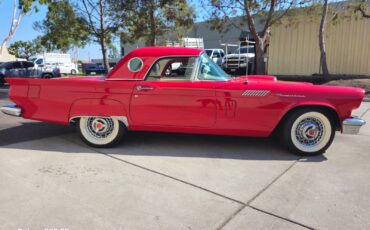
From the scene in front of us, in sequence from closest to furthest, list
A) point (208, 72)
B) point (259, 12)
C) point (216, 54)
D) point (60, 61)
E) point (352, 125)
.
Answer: point (352, 125) → point (208, 72) → point (259, 12) → point (216, 54) → point (60, 61)

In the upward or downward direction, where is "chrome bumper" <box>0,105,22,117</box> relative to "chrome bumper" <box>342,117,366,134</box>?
upward

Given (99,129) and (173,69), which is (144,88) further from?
(99,129)

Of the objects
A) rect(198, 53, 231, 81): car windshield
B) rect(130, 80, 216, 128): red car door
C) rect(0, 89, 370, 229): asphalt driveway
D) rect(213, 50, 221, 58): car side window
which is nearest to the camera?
rect(0, 89, 370, 229): asphalt driveway

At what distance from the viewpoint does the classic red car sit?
433cm

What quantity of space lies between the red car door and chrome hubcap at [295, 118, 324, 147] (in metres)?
1.23

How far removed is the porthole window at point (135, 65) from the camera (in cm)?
461

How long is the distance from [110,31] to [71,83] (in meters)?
13.6

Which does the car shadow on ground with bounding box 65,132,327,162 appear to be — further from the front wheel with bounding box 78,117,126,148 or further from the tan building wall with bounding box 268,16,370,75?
the tan building wall with bounding box 268,16,370,75

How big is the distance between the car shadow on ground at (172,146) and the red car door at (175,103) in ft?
1.43

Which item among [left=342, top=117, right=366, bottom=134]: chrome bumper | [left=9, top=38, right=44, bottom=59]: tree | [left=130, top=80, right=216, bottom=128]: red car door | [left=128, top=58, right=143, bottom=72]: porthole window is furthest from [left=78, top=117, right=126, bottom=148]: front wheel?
[left=9, top=38, right=44, bottom=59]: tree

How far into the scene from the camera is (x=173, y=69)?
4.81m

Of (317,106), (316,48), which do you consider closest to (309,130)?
(317,106)

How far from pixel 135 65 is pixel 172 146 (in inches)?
53.2

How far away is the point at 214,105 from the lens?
14.4 ft
